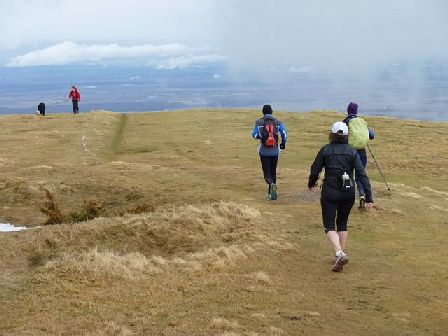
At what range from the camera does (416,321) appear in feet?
36.4

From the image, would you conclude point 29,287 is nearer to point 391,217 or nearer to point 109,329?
point 109,329

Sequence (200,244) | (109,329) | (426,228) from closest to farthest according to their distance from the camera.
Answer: (109,329) < (200,244) < (426,228)

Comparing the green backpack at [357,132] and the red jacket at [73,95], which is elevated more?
the red jacket at [73,95]

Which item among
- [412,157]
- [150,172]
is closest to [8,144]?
[150,172]

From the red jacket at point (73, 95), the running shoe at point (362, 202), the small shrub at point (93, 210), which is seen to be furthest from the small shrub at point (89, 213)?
the red jacket at point (73, 95)

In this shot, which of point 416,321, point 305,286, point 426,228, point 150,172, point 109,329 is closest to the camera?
point 109,329

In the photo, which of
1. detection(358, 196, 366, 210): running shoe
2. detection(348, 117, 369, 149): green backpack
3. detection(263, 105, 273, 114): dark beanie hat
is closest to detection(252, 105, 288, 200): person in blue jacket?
detection(263, 105, 273, 114): dark beanie hat

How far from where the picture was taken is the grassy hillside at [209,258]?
1082cm

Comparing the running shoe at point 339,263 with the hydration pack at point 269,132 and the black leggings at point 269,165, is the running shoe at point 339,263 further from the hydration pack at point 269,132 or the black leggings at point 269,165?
the black leggings at point 269,165

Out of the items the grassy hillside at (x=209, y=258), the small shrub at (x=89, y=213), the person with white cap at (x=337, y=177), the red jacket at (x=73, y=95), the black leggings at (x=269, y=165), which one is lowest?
the small shrub at (x=89, y=213)

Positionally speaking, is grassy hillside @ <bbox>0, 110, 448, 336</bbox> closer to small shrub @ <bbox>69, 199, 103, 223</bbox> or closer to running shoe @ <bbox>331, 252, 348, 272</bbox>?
small shrub @ <bbox>69, 199, 103, 223</bbox>

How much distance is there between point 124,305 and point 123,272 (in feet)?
6.18

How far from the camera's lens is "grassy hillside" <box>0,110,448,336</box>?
35.5 feet

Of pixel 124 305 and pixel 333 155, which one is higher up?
pixel 333 155
